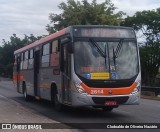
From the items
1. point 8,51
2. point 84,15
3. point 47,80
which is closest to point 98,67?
point 47,80

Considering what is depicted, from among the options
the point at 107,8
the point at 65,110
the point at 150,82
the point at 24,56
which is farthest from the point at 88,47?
the point at 150,82

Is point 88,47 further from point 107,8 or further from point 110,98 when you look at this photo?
point 107,8

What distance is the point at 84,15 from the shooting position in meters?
50.7

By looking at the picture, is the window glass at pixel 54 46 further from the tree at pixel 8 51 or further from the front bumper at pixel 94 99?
the tree at pixel 8 51

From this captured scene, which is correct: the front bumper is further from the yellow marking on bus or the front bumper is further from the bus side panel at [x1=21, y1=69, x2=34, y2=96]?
the bus side panel at [x1=21, y1=69, x2=34, y2=96]

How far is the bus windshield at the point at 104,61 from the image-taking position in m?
14.8

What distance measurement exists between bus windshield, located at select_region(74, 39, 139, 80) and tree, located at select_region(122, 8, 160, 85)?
43520 mm

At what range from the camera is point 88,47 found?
1510cm

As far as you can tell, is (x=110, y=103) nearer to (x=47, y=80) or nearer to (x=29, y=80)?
(x=47, y=80)

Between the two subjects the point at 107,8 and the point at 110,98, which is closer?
the point at 110,98

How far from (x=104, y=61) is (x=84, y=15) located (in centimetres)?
3617

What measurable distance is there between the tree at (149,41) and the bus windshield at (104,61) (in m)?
43.5

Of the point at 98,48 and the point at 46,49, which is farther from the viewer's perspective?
the point at 46,49

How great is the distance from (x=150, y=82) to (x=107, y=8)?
11.9m
